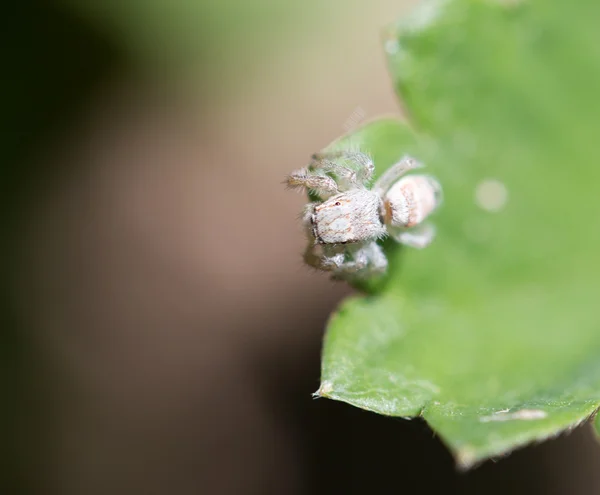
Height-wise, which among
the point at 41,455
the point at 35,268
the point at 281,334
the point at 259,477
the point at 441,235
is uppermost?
the point at 35,268

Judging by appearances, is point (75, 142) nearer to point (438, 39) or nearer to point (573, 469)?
point (438, 39)

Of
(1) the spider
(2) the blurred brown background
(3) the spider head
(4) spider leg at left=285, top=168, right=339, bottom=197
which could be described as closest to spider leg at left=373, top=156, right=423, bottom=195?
(1) the spider

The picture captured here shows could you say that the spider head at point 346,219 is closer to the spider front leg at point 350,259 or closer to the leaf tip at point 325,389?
the spider front leg at point 350,259

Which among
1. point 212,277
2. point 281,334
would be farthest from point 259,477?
point 212,277

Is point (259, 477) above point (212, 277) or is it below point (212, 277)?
below

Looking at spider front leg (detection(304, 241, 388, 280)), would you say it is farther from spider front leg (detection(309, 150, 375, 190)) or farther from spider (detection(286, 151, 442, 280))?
spider front leg (detection(309, 150, 375, 190))

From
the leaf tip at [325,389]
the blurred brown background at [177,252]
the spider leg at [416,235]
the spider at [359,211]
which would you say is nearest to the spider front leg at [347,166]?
the spider at [359,211]

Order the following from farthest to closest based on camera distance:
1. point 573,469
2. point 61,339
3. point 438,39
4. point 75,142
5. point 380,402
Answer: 1. point 75,142
2. point 61,339
3. point 573,469
4. point 438,39
5. point 380,402
